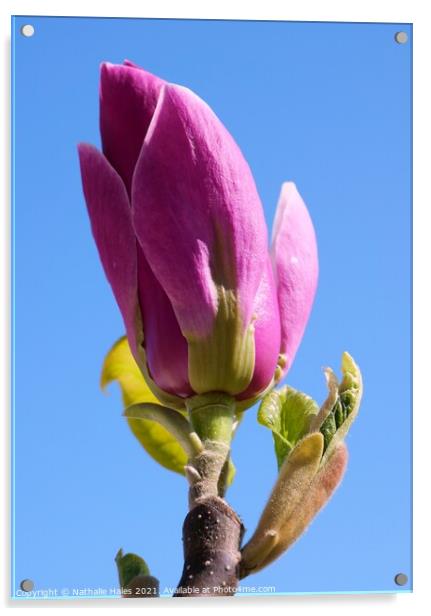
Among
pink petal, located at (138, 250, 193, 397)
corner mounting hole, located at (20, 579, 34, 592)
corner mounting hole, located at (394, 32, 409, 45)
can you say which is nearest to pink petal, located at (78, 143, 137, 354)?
pink petal, located at (138, 250, 193, 397)

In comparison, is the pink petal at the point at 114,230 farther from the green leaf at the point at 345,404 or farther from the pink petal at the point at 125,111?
the green leaf at the point at 345,404

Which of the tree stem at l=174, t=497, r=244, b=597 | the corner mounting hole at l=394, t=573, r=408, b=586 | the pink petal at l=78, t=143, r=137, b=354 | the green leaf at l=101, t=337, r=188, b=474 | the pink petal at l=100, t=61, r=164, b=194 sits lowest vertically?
the corner mounting hole at l=394, t=573, r=408, b=586

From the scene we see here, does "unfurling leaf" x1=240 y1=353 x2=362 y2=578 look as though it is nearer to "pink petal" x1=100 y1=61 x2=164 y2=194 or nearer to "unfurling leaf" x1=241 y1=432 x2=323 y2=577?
"unfurling leaf" x1=241 y1=432 x2=323 y2=577

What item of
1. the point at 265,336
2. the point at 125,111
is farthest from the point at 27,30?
the point at 265,336

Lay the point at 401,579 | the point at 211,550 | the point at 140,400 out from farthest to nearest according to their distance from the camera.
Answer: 1. the point at 401,579
2. the point at 140,400
3. the point at 211,550

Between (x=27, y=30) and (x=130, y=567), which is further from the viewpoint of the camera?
(x=27, y=30)

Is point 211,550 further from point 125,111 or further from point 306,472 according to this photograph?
point 125,111

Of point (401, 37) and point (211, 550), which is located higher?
point (401, 37)
